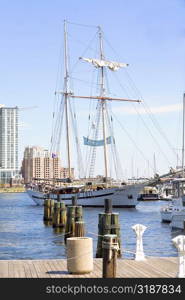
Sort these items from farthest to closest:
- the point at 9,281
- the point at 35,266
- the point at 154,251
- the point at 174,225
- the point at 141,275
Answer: the point at 174,225 < the point at 154,251 < the point at 35,266 < the point at 141,275 < the point at 9,281

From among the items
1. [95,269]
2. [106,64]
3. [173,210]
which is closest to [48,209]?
[173,210]

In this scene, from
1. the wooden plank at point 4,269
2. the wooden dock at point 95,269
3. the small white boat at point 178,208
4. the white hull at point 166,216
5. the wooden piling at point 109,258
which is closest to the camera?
the wooden piling at point 109,258

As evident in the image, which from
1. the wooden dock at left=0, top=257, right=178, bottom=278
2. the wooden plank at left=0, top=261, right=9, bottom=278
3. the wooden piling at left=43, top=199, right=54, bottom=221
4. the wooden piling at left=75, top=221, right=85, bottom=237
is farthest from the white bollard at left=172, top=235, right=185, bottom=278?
the wooden piling at left=43, top=199, right=54, bottom=221

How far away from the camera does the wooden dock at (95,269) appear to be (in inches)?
653

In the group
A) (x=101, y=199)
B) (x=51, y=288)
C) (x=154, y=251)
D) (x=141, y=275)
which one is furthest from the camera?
(x=101, y=199)

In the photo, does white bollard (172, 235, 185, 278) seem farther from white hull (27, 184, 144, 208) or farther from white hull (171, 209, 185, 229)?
white hull (27, 184, 144, 208)

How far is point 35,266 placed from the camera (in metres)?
18.4

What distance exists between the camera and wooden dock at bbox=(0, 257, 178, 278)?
16594 millimetres

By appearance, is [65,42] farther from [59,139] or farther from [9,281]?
[9,281]

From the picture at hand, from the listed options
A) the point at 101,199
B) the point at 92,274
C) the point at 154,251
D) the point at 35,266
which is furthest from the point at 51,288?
the point at 101,199

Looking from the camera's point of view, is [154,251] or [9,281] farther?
[154,251]

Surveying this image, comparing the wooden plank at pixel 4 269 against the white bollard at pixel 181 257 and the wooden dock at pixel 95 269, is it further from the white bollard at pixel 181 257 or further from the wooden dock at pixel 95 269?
the white bollard at pixel 181 257

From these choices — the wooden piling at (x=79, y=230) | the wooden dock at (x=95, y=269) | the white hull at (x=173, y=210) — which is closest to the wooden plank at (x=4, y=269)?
the wooden dock at (x=95, y=269)

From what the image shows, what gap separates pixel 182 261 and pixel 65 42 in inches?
3491
